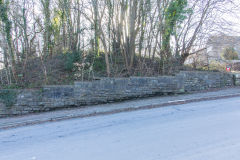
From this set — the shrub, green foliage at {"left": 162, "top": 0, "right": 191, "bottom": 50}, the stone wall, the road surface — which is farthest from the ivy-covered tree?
the road surface

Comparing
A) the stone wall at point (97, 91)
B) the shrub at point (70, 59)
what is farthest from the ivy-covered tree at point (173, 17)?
the shrub at point (70, 59)

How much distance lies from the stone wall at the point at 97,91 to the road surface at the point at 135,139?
3407 millimetres

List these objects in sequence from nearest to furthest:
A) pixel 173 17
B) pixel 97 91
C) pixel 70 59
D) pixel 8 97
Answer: pixel 8 97, pixel 97 91, pixel 70 59, pixel 173 17


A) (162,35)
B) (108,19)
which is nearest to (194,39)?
(162,35)

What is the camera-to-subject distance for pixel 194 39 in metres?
15.7

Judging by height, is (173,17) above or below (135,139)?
above

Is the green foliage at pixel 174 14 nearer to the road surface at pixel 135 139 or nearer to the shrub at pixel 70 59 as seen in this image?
the shrub at pixel 70 59

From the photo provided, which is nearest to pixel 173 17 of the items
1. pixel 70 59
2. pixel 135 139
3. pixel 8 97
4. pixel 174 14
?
pixel 174 14

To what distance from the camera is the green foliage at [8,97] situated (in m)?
10.4

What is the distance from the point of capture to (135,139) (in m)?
5.27

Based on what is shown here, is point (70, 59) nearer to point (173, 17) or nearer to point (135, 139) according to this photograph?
point (173, 17)

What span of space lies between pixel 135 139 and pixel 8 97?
26.6ft

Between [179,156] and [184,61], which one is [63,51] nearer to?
[184,61]

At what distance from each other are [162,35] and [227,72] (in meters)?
5.86
